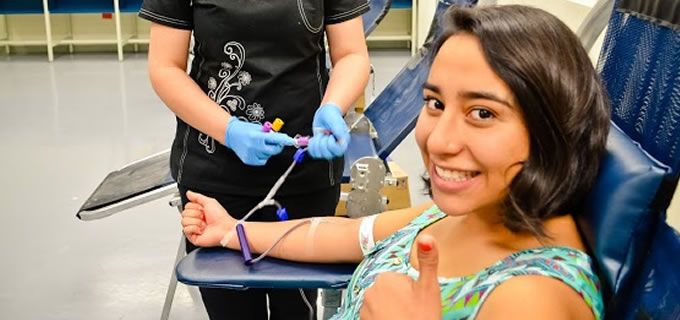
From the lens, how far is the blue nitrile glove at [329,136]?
4.53ft

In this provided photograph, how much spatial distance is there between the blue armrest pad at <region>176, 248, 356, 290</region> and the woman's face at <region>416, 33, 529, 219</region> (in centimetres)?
36

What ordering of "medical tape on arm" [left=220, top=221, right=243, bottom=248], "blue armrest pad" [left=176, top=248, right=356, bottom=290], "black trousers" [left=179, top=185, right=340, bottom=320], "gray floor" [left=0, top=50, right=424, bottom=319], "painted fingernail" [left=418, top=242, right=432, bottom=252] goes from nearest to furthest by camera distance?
"painted fingernail" [left=418, top=242, right=432, bottom=252] → "blue armrest pad" [left=176, top=248, right=356, bottom=290] → "medical tape on arm" [left=220, top=221, right=243, bottom=248] → "black trousers" [left=179, top=185, right=340, bottom=320] → "gray floor" [left=0, top=50, right=424, bottom=319]

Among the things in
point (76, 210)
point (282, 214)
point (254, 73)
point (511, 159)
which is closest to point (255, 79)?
point (254, 73)

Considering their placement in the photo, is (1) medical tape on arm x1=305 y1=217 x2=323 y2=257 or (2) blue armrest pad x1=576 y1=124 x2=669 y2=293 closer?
(2) blue armrest pad x1=576 y1=124 x2=669 y2=293

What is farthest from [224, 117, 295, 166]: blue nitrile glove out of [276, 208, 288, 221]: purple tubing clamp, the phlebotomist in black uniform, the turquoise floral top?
the turquoise floral top

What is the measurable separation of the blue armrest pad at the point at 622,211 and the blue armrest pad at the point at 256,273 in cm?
47

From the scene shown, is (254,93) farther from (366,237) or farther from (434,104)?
(434,104)

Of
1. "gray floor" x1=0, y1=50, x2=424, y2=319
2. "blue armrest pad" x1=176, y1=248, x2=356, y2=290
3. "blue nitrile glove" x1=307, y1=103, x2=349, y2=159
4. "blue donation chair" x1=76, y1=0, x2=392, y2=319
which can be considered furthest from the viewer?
"gray floor" x1=0, y1=50, x2=424, y2=319

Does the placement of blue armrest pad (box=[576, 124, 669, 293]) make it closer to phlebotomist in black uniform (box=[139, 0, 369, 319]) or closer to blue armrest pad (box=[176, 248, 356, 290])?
blue armrest pad (box=[176, 248, 356, 290])

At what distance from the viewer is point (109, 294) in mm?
2529

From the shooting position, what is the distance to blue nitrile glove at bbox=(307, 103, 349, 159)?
1.38 meters

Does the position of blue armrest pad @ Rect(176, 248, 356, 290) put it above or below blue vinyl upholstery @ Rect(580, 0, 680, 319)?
below

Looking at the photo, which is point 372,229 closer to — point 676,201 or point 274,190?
point 274,190

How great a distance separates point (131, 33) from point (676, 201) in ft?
21.8
